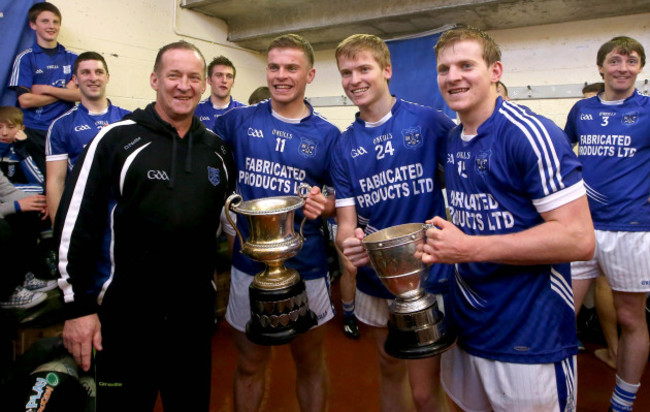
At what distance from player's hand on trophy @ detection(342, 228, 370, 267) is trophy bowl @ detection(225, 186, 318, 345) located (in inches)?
7.7

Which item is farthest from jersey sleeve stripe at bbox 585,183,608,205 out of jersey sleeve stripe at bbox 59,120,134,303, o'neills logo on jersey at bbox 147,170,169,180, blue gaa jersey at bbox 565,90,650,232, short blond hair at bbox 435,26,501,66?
jersey sleeve stripe at bbox 59,120,134,303

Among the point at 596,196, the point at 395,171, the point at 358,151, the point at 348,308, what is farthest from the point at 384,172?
the point at 348,308

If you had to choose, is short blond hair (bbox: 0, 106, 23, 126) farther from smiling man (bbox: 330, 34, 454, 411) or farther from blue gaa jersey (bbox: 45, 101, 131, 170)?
smiling man (bbox: 330, 34, 454, 411)

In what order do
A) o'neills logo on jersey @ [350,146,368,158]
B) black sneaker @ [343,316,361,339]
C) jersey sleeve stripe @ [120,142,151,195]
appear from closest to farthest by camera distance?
1. jersey sleeve stripe @ [120,142,151,195]
2. o'neills logo on jersey @ [350,146,368,158]
3. black sneaker @ [343,316,361,339]

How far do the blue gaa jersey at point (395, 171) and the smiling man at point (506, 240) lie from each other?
0.77 feet

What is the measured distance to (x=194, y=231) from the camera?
1597 millimetres

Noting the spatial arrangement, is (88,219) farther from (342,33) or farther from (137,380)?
(342,33)

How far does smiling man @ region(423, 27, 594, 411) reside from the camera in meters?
1.15

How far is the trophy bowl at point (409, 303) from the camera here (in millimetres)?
1257

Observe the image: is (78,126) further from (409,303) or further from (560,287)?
(560,287)

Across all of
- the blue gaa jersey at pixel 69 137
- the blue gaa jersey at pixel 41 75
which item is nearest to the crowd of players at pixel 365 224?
the blue gaa jersey at pixel 69 137

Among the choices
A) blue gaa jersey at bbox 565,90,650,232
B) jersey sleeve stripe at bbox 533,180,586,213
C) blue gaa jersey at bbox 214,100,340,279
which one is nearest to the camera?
jersey sleeve stripe at bbox 533,180,586,213

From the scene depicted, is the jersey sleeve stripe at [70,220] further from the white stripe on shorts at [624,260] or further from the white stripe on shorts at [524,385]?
the white stripe on shorts at [624,260]

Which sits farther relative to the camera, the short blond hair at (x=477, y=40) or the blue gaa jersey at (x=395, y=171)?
the blue gaa jersey at (x=395, y=171)
